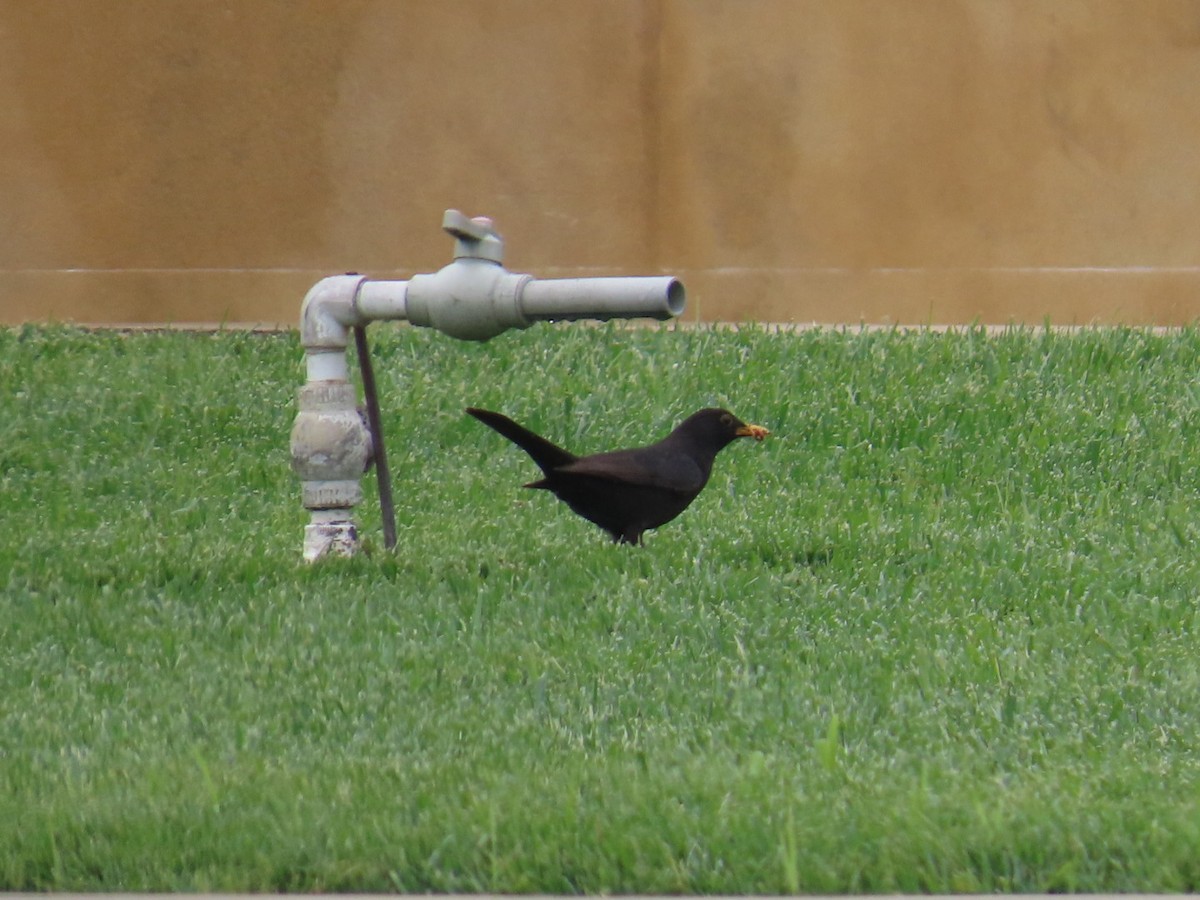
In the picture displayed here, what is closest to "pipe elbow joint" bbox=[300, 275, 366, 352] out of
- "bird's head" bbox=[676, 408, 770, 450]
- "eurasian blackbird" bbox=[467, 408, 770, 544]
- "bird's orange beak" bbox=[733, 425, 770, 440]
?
"eurasian blackbird" bbox=[467, 408, 770, 544]

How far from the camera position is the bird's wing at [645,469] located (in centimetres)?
579

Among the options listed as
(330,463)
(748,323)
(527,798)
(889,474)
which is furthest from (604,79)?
(527,798)

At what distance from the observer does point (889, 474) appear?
7.45 metres

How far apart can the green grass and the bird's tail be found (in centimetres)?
35

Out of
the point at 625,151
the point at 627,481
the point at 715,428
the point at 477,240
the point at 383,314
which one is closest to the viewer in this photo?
the point at 477,240

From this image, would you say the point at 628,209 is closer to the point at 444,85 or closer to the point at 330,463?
the point at 444,85

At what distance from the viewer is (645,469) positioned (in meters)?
5.88

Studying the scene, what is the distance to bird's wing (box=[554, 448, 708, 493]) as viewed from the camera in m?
5.79

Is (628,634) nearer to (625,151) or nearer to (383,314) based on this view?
(383,314)

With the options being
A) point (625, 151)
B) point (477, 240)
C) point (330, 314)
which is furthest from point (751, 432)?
point (625, 151)

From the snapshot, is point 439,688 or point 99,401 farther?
point 99,401

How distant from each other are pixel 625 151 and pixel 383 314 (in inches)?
203

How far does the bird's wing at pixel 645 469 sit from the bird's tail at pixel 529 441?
32 mm

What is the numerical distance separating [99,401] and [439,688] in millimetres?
4747
